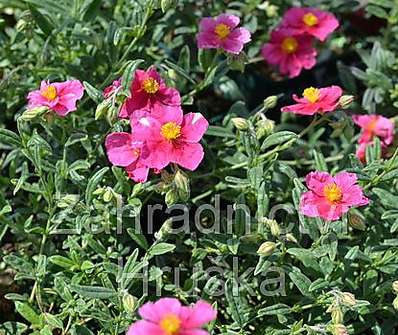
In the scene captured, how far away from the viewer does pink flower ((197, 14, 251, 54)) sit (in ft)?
7.43

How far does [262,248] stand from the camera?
189 centimetres

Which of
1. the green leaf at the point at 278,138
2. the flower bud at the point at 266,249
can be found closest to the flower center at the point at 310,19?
the green leaf at the point at 278,138

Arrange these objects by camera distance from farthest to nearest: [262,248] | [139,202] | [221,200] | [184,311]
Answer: [221,200] → [139,202] → [262,248] → [184,311]

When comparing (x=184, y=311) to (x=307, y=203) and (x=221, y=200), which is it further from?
(x=221, y=200)

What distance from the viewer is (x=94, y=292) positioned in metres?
1.88

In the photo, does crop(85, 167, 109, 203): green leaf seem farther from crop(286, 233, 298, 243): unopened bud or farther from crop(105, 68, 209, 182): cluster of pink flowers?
crop(286, 233, 298, 243): unopened bud

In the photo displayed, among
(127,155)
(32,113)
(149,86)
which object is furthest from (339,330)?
(32,113)

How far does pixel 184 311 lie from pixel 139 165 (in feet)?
1.62

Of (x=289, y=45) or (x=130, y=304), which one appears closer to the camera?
(x=130, y=304)

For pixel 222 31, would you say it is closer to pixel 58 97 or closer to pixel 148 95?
pixel 148 95

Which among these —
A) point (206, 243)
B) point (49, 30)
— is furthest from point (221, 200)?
point (49, 30)

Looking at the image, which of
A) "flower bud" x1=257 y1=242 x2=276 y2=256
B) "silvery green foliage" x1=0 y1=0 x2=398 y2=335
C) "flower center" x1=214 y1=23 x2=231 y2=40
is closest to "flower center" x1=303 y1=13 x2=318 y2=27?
"silvery green foliage" x1=0 y1=0 x2=398 y2=335

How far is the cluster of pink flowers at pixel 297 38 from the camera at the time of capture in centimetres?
278

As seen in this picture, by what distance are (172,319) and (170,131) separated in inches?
21.3
